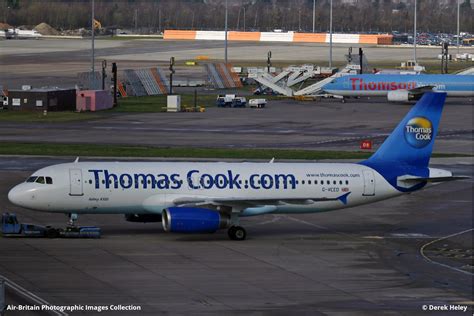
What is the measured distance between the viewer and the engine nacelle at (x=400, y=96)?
14338 cm

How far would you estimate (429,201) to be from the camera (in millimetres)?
67375

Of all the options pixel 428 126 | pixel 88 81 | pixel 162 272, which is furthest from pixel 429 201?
pixel 88 81

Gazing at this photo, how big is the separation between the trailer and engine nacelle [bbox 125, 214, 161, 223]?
1802 mm

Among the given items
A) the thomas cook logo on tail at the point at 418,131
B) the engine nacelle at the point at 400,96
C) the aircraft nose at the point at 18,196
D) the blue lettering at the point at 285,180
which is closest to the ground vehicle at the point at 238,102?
the engine nacelle at the point at 400,96

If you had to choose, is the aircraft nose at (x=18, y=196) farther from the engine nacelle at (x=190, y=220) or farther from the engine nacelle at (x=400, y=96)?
the engine nacelle at (x=400, y=96)

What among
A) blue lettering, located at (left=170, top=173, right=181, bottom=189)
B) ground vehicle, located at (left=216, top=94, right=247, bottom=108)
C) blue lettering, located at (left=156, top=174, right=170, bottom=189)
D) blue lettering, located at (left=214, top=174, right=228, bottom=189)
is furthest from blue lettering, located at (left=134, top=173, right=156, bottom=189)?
ground vehicle, located at (left=216, top=94, right=247, bottom=108)

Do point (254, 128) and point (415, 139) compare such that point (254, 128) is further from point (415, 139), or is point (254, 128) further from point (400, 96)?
point (415, 139)

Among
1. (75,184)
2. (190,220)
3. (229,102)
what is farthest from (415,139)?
(229,102)

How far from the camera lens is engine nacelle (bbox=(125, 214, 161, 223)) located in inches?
2089

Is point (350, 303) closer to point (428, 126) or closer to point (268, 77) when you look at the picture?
point (428, 126)

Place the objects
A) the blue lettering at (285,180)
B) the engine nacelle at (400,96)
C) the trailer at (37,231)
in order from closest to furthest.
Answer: the trailer at (37,231) < the blue lettering at (285,180) < the engine nacelle at (400,96)

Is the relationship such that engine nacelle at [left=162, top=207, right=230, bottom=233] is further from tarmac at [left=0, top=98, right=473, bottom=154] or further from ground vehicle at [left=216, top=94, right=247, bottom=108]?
ground vehicle at [left=216, top=94, right=247, bottom=108]

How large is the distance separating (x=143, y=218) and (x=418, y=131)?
14.4m

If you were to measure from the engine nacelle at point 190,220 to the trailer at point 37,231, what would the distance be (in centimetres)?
412
